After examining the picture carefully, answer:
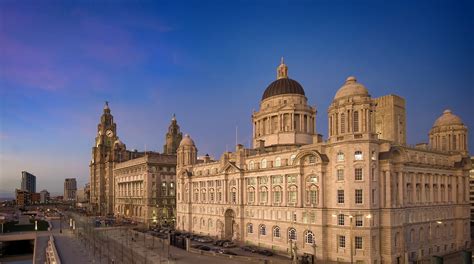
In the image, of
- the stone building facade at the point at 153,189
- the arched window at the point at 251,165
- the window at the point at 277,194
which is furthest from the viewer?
the stone building facade at the point at 153,189

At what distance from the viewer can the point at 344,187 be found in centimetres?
7225

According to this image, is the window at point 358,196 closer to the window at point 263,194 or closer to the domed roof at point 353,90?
the domed roof at point 353,90

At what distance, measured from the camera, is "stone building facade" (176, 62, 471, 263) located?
70.9 metres

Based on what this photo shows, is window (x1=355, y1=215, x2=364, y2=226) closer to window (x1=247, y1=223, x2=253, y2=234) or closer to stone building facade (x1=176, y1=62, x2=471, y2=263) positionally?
stone building facade (x1=176, y1=62, x2=471, y2=263)

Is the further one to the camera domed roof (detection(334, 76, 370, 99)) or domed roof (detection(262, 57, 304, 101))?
domed roof (detection(262, 57, 304, 101))

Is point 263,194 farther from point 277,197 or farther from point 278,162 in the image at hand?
point 278,162

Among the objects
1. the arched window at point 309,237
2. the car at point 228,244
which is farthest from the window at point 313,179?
the car at point 228,244

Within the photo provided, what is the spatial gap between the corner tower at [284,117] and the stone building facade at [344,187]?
318mm

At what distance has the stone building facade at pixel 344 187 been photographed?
70.9 m

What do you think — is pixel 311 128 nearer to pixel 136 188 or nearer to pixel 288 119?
pixel 288 119

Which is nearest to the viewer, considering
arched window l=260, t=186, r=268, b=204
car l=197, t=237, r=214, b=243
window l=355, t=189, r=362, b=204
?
window l=355, t=189, r=362, b=204

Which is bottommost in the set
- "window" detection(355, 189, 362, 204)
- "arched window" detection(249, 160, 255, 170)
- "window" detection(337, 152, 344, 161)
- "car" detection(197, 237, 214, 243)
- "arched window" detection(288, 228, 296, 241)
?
"car" detection(197, 237, 214, 243)

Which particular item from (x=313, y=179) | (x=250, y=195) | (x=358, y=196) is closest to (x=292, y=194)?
(x=313, y=179)

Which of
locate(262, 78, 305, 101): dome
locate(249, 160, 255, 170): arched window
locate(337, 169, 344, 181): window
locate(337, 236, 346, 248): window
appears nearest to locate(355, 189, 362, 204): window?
locate(337, 169, 344, 181): window
